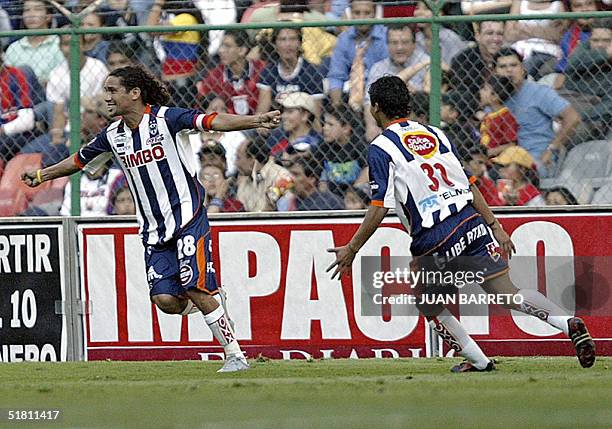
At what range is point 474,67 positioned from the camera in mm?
11641

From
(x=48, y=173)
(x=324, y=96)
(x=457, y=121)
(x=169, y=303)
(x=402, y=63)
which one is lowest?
(x=169, y=303)

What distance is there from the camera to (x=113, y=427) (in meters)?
6.33

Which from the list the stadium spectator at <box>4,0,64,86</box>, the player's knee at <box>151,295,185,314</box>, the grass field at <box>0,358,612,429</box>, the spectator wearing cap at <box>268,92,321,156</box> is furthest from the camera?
the stadium spectator at <box>4,0,64,86</box>

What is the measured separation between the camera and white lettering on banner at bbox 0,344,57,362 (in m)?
11.5

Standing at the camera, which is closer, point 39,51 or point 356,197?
point 356,197

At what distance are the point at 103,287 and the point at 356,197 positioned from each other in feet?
7.54

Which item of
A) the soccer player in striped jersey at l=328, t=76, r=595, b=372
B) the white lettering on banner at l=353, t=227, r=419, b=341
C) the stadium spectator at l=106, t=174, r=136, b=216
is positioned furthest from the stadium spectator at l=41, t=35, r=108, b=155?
the soccer player in striped jersey at l=328, t=76, r=595, b=372

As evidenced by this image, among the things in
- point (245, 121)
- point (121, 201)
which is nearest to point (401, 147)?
point (245, 121)

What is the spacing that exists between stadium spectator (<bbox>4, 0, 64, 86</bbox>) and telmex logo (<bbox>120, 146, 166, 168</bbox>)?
3.40 metres

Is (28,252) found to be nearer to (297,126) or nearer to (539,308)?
(297,126)

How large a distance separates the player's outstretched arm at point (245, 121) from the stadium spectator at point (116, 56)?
3904 mm

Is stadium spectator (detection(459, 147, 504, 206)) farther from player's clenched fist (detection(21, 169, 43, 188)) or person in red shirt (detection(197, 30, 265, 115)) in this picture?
player's clenched fist (detection(21, 169, 43, 188))

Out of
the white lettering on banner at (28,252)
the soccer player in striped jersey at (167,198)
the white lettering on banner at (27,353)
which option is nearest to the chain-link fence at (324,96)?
the white lettering on banner at (28,252)

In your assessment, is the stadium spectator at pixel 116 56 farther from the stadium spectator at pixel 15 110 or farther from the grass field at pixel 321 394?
the grass field at pixel 321 394
